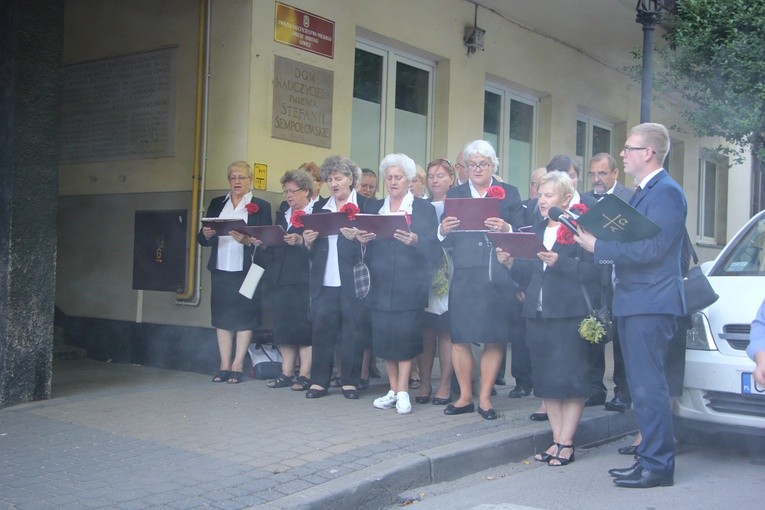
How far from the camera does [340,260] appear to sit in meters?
7.39

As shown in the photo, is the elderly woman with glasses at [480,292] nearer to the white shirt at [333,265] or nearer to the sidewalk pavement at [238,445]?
the sidewalk pavement at [238,445]

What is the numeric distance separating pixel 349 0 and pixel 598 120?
22.4 ft

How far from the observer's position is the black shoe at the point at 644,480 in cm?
531

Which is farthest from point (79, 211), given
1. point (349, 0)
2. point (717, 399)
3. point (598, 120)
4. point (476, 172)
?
point (598, 120)

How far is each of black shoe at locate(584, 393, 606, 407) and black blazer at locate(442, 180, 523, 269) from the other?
1.73 m

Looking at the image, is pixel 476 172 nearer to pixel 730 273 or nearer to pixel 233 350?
pixel 730 273

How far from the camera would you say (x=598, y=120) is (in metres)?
14.9

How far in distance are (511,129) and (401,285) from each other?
20.9ft

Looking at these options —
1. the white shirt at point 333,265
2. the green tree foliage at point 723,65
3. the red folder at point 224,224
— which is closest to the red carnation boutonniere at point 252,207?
the red folder at point 224,224

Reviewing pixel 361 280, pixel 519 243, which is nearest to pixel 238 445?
pixel 361 280

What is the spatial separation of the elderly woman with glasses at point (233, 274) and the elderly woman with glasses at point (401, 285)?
1.45 metres

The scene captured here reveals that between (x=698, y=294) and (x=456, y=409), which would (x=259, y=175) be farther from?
(x=698, y=294)

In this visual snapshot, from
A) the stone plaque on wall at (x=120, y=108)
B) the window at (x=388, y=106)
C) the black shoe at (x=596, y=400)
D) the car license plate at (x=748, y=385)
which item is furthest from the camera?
the window at (x=388, y=106)

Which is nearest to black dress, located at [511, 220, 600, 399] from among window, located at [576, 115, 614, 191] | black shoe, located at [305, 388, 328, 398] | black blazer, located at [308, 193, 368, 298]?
black blazer, located at [308, 193, 368, 298]
